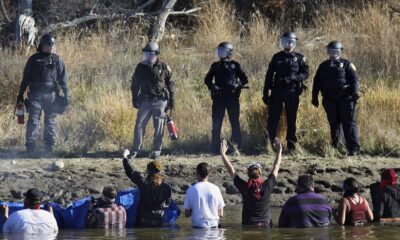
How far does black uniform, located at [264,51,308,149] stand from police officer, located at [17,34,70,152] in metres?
3.31

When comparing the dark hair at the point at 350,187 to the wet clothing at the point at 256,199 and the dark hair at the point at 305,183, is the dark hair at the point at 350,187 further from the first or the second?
the wet clothing at the point at 256,199

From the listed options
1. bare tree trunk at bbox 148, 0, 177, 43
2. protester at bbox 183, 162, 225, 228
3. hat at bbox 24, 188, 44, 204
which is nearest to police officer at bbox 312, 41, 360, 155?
protester at bbox 183, 162, 225, 228

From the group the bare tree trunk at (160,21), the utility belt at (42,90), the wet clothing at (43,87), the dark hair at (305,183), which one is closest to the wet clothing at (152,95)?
the wet clothing at (43,87)

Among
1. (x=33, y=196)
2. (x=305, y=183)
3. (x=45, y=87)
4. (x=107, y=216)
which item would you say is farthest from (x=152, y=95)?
(x=33, y=196)

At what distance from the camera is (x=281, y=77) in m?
18.3

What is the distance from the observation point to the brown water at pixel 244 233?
14.5m

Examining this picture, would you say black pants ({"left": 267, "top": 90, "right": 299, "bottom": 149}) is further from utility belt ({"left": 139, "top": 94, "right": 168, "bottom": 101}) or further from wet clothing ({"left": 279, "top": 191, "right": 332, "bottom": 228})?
wet clothing ({"left": 279, "top": 191, "right": 332, "bottom": 228})

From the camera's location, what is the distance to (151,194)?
1491 centimetres

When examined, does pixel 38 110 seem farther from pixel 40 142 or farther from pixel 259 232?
pixel 259 232

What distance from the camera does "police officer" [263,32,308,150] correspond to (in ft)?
59.8

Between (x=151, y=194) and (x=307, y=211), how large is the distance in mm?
2029

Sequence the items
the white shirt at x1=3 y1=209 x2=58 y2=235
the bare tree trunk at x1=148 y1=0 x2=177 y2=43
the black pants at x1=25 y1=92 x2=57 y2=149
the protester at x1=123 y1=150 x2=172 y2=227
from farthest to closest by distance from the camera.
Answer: the bare tree trunk at x1=148 y1=0 x2=177 y2=43
the black pants at x1=25 y1=92 x2=57 y2=149
the protester at x1=123 y1=150 x2=172 y2=227
the white shirt at x1=3 y1=209 x2=58 y2=235

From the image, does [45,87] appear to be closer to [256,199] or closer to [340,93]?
[340,93]

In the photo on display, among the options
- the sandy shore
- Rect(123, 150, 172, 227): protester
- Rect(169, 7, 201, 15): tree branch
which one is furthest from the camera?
Rect(169, 7, 201, 15): tree branch
